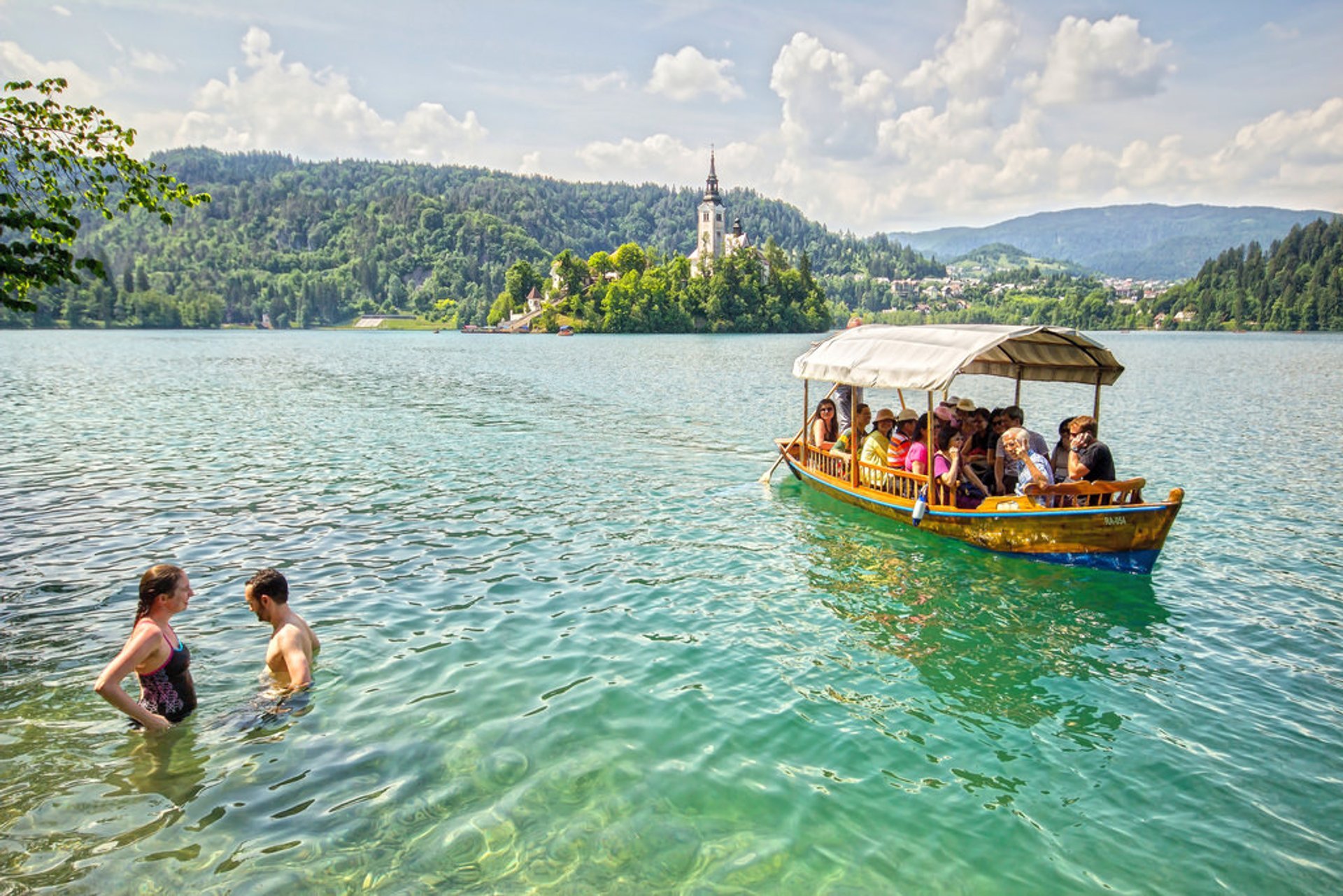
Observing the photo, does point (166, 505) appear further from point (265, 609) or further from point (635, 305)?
point (635, 305)

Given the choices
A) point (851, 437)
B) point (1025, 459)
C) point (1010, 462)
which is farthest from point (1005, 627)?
point (851, 437)

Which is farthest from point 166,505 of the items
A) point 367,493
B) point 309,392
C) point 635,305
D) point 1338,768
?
point 635,305

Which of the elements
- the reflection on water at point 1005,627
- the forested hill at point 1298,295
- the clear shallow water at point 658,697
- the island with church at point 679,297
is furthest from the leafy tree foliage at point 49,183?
the forested hill at point 1298,295

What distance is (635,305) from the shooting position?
168625 mm

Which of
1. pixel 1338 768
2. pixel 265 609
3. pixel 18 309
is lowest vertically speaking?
pixel 1338 768

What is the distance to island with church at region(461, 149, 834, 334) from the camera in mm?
170375

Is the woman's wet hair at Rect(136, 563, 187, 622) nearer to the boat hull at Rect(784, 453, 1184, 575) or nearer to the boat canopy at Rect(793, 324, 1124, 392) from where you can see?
the boat canopy at Rect(793, 324, 1124, 392)

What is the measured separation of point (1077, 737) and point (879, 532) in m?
8.77

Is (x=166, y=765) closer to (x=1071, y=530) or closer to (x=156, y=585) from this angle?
(x=156, y=585)

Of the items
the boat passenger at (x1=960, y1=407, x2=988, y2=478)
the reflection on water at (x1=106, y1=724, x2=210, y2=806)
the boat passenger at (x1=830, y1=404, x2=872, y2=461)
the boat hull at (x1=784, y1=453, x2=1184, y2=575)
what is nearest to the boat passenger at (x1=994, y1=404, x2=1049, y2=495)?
the boat passenger at (x1=960, y1=407, x2=988, y2=478)

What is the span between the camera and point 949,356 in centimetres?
1596

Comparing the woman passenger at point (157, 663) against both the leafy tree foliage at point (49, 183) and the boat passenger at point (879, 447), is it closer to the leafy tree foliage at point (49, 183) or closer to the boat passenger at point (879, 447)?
the leafy tree foliage at point (49, 183)

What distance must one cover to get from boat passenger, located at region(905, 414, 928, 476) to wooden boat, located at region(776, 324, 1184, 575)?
31cm

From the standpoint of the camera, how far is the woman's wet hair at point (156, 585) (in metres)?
8.02
